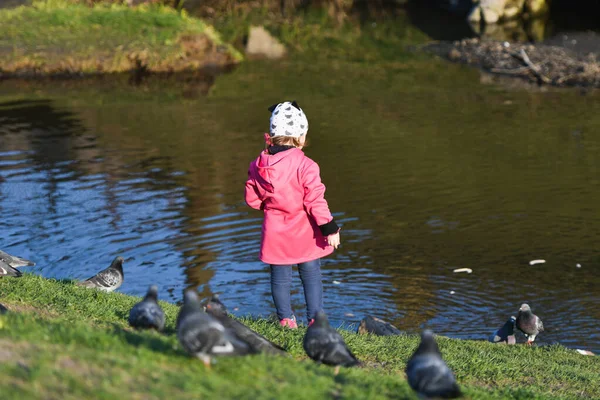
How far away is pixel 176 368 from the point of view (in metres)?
5.93

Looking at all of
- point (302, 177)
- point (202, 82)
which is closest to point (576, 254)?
point (302, 177)

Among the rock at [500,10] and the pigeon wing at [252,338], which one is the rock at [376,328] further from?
the rock at [500,10]

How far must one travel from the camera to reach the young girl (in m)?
9.23

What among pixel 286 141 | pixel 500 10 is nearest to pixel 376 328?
pixel 286 141

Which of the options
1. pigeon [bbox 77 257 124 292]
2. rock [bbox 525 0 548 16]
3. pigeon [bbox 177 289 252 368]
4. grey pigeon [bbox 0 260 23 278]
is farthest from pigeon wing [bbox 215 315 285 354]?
rock [bbox 525 0 548 16]

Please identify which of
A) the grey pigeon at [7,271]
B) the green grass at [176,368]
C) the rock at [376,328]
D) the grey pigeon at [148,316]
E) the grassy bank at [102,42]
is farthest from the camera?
the grassy bank at [102,42]

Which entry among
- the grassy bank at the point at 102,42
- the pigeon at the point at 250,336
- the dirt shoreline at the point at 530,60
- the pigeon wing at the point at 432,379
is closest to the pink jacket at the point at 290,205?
the pigeon at the point at 250,336

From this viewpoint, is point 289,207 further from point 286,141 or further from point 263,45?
point 263,45

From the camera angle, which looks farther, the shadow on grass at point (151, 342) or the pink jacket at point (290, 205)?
the pink jacket at point (290, 205)

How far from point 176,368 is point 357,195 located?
12.8 metres

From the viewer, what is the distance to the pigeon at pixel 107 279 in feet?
38.2

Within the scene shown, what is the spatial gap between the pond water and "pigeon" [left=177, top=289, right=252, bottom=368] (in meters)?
6.03

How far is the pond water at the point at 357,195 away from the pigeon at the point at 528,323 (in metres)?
0.63

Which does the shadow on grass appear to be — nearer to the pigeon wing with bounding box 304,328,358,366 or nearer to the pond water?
the pigeon wing with bounding box 304,328,358,366
